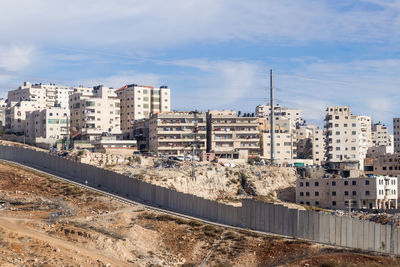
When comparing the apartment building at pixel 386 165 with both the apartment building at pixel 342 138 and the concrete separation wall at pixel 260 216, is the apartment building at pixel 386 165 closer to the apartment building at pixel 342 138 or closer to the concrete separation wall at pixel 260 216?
the apartment building at pixel 342 138

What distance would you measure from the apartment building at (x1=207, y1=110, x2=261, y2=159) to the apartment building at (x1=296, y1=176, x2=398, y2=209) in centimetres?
2960

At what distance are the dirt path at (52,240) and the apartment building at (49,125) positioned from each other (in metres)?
70.2

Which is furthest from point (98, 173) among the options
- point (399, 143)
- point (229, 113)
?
point (399, 143)

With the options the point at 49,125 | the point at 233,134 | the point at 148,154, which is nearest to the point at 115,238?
the point at 148,154

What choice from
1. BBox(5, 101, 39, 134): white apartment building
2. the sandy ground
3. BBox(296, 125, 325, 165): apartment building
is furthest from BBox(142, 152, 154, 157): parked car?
the sandy ground

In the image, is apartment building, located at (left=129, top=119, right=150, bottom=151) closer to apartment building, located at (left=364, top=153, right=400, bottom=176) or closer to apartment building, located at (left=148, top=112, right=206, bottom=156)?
apartment building, located at (left=148, top=112, right=206, bottom=156)

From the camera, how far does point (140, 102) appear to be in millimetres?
159750

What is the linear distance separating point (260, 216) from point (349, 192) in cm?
4349

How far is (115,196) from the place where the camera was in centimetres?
8331

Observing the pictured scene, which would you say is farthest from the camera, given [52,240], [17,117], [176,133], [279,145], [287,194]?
[17,117]

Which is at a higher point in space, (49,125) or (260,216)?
(49,125)

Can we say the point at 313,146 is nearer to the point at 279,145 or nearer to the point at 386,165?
the point at 279,145

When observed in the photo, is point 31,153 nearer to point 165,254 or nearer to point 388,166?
point 165,254

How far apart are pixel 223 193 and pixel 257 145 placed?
111 ft
